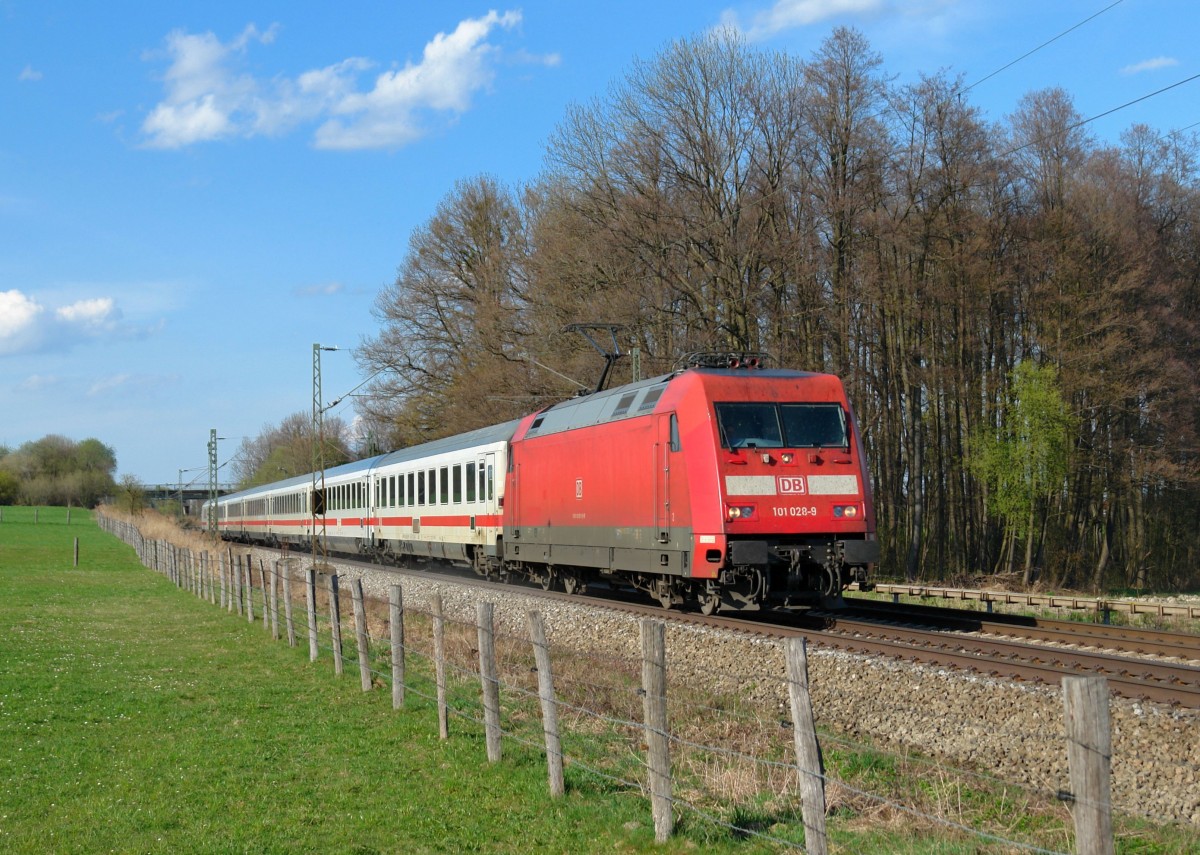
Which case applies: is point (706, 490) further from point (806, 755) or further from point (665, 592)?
point (806, 755)

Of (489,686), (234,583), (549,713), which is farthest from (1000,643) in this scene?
(234,583)

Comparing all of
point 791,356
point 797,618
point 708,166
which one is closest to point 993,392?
point 791,356

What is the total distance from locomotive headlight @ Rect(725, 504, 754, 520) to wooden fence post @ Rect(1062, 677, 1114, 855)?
10229 millimetres

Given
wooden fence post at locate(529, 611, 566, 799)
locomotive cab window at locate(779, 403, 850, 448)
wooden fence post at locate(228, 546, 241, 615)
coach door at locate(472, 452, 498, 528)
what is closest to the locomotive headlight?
locomotive cab window at locate(779, 403, 850, 448)

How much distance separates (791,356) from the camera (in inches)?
1291

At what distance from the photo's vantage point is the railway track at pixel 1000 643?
34.2 feet

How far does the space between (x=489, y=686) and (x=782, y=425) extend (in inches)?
297

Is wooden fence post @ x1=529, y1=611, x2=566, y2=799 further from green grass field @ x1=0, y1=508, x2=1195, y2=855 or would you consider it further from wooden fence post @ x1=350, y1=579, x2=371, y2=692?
wooden fence post @ x1=350, y1=579, x2=371, y2=692

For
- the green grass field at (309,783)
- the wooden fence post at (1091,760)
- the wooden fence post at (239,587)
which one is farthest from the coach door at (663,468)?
the wooden fence post at (1091,760)

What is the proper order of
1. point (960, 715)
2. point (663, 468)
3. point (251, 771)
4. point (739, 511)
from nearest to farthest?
point (251, 771) → point (960, 715) → point (739, 511) → point (663, 468)

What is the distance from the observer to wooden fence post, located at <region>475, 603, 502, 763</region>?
896cm

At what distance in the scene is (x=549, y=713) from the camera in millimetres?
8086

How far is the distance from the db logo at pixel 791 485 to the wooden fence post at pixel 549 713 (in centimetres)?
732

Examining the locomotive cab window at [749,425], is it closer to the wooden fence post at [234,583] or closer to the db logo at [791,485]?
the db logo at [791,485]
